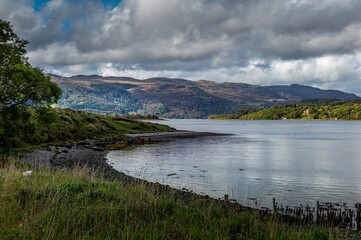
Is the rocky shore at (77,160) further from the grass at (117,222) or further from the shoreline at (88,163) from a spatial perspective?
the grass at (117,222)

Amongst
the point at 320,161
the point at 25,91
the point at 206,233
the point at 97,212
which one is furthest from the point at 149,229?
the point at 320,161

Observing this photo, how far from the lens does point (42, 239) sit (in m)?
8.90

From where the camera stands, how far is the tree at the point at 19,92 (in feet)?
126

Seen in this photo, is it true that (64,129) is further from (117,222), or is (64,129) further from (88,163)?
(117,222)


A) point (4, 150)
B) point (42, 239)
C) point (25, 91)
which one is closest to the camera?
point (42, 239)

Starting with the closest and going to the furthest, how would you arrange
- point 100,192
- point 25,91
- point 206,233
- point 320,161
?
point 206,233, point 100,192, point 25,91, point 320,161

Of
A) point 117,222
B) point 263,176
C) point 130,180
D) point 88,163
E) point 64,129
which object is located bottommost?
point 88,163

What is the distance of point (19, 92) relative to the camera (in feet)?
130

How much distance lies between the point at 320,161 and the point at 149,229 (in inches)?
2551

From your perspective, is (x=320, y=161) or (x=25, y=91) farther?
(x=320, y=161)

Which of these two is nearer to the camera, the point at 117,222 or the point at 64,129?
the point at 117,222

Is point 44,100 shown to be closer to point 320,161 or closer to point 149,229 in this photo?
point 149,229

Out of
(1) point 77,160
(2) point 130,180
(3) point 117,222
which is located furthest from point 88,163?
(3) point 117,222

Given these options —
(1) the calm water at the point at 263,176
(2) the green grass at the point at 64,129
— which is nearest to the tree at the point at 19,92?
(2) the green grass at the point at 64,129
